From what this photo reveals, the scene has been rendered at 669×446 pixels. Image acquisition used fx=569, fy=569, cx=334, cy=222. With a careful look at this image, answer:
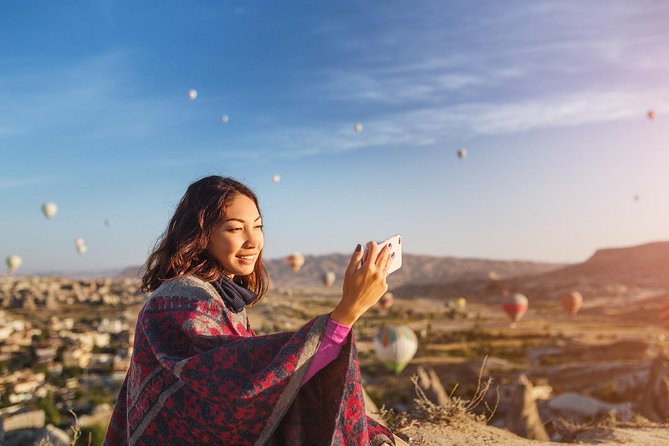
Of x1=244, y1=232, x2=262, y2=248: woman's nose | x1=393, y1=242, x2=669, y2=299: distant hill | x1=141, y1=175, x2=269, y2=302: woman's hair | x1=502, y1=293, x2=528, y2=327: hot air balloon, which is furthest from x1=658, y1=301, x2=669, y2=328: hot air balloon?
x1=141, y1=175, x2=269, y2=302: woman's hair

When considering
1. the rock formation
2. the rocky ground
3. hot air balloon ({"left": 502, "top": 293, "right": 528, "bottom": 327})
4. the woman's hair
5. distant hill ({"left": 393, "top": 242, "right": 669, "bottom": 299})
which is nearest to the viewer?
the woman's hair

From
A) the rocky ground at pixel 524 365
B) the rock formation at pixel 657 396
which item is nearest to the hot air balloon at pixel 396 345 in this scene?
the rocky ground at pixel 524 365

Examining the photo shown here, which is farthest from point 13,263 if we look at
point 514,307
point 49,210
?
point 514,307

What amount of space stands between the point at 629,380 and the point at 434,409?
50.5 ft

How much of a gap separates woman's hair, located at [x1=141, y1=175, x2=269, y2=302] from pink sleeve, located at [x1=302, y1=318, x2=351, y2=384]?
2.20ft

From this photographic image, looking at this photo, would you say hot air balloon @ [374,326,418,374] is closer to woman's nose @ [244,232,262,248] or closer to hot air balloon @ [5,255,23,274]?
woman's nose @ [244,232,262,248]

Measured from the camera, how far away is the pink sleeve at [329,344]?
2082 mm

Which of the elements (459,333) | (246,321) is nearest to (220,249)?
(246,321)

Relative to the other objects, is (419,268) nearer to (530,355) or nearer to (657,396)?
(530,355)

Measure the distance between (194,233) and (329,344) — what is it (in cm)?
86

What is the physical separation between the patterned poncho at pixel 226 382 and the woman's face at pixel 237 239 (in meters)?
0.20

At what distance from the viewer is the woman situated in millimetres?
2070

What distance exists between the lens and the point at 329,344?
2.09 m

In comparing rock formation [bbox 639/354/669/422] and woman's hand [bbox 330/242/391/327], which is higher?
woman's hand [bbox 330/242/391/327]
